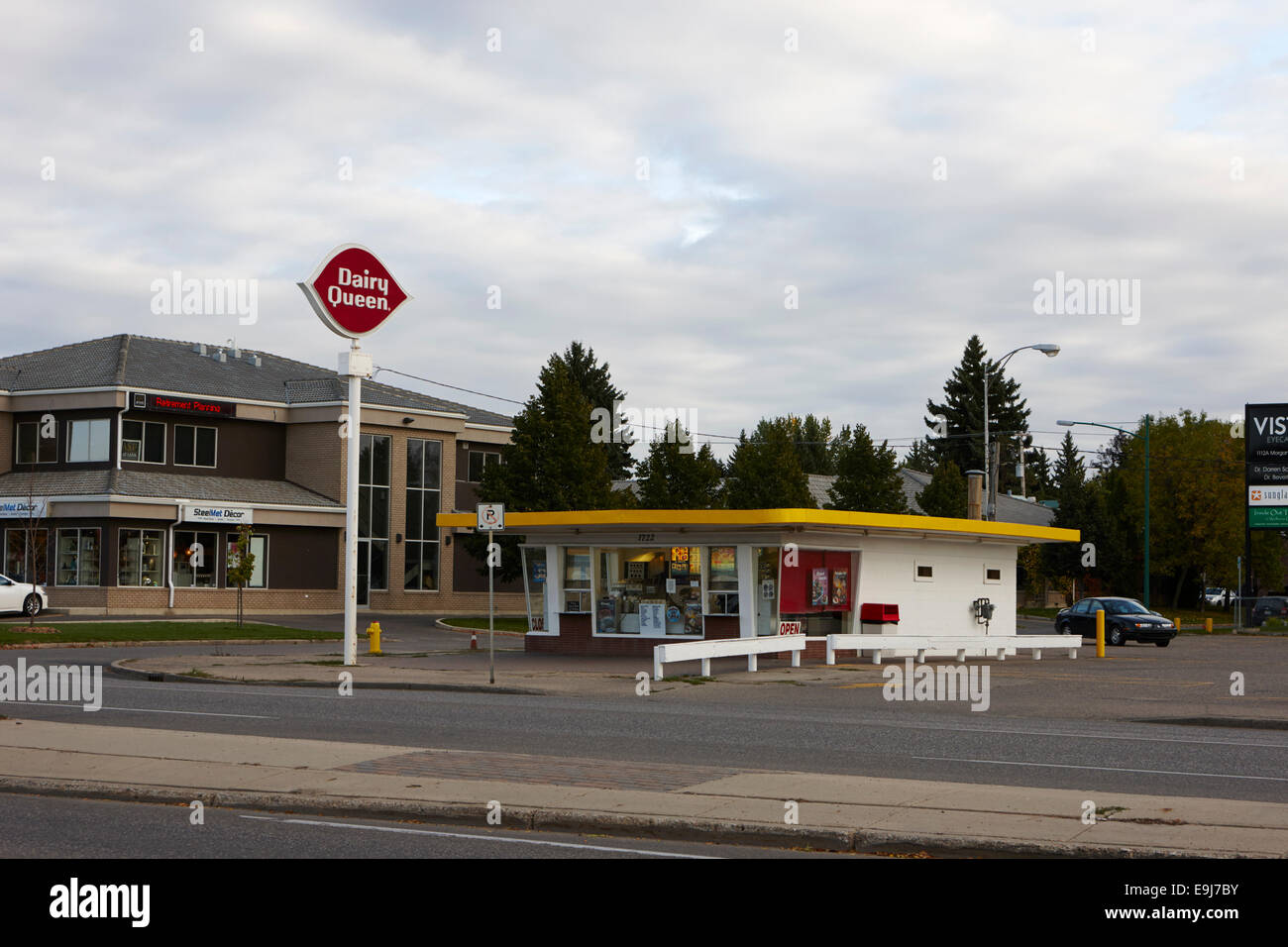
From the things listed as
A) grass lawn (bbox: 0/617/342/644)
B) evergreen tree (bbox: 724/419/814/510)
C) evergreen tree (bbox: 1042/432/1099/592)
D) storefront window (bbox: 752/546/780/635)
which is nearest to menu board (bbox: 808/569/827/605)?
storefront window (bbox: 752/546/780/635)

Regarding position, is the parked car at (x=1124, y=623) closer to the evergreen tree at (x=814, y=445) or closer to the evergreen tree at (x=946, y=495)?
the evergreen tree at (x=946, y=495)

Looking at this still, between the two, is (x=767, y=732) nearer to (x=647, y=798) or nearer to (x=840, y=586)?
(x=647, y=798)

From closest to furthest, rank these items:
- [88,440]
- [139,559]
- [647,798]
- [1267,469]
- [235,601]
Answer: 1. [647,798]
2. [139,559]
3. [88,440]
4. [235,601]
5. [1267,469]

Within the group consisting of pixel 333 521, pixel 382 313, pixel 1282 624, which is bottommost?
pixel 1282 624

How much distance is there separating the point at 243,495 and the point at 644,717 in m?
38.0

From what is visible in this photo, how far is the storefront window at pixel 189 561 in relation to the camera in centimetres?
5053

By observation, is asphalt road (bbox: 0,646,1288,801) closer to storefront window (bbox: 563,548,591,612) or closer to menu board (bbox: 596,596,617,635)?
menu board (bbox: 596,596,617,635)

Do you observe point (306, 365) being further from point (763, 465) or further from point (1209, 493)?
point (1209, 493)

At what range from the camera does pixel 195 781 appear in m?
10.9

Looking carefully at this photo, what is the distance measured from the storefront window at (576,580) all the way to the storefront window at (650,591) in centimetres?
38

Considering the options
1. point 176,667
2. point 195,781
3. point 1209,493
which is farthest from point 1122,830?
point 1209,493

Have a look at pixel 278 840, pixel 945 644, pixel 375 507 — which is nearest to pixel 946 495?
pixel 375 507

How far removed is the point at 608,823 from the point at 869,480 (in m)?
50.4

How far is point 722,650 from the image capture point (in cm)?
2534
